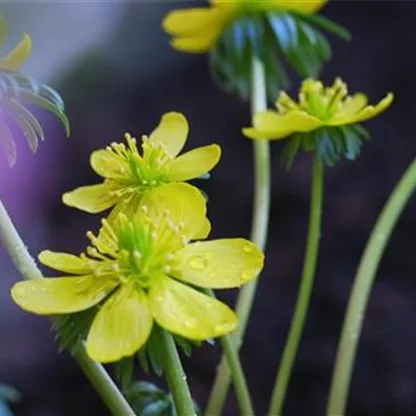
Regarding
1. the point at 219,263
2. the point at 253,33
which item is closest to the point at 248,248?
the point at 219,263

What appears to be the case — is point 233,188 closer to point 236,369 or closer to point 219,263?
point 236,369

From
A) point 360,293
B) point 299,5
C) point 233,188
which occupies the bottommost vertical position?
point 233,188

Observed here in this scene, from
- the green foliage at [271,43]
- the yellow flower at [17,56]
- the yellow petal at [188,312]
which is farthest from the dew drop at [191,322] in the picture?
the green foliage at [271,43]

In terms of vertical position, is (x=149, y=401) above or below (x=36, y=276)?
below

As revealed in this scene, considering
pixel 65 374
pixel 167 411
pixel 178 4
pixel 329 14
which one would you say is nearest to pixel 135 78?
pixel 178 4

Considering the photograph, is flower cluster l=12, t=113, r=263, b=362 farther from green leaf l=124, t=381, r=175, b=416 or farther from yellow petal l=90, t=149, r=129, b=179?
green leaf l=124, t=381, r=175, b=416

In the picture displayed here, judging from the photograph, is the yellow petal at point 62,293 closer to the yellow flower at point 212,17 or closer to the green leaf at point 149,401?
the green leaf at point 149,401
